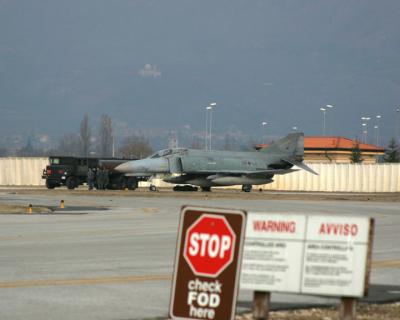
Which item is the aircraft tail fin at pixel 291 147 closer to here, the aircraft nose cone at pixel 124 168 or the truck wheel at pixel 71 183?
the aircraft nose cone at pixel 124 168

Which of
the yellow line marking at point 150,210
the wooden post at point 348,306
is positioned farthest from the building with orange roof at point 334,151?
the wooden post at point 348,306

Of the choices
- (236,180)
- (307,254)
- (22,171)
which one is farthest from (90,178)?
(307,254)

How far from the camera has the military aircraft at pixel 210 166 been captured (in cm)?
6069

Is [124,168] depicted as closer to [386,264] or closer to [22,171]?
[22,171]

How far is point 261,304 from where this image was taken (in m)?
8.95

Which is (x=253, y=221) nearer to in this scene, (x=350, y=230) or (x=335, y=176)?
(x=350, y=230)

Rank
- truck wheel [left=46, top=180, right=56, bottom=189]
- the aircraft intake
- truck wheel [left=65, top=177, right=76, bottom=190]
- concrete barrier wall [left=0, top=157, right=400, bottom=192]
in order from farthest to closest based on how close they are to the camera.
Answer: concrete barrier wall [left=0, top=157, right=400, bottom=192] → truck wheel [left=46, top=180, right=56, bottom=189] → truck wheel [left=65, top=177, right=76, bottom=190] → the aircraft intake

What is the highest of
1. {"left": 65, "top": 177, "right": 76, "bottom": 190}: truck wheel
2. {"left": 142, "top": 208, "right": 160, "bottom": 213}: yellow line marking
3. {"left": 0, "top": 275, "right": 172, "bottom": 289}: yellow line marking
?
{"left": 65, "top": 177, "right": 76, "bottom": 190}: truck wheel

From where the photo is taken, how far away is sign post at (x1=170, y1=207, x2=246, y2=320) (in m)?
8.67

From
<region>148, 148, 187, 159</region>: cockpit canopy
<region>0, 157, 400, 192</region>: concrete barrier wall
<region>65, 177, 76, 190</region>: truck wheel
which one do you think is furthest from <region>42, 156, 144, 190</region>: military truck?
<region>0, 157, 400, 192</region>: concrete barrier wall

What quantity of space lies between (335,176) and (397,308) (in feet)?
232

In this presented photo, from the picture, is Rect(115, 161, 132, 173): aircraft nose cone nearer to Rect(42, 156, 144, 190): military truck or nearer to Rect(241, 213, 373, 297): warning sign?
Rect(42, 156, 144, 190): military truck

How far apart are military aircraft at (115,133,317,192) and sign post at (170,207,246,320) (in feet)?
169

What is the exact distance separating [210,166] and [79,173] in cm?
981
